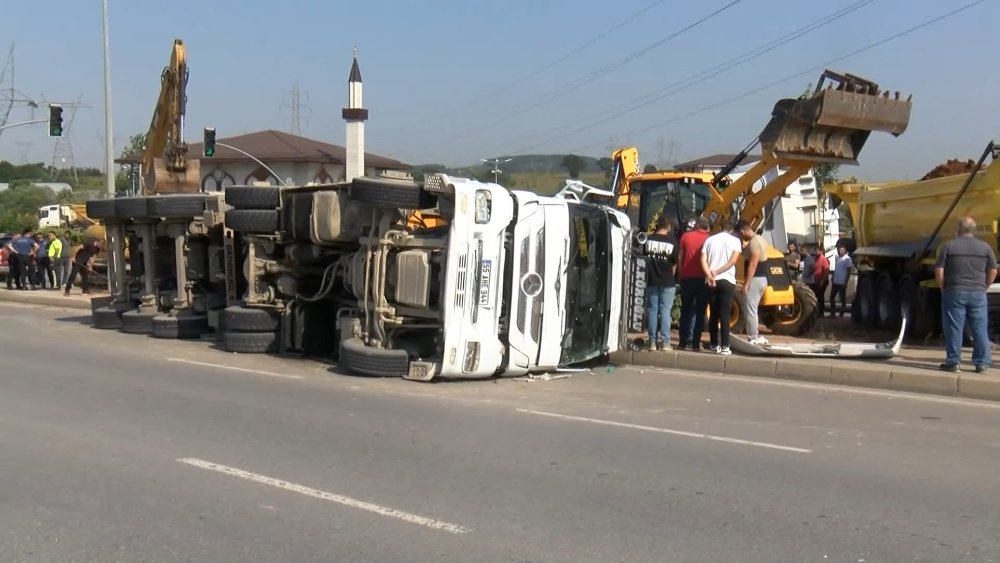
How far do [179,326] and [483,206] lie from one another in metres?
6.04

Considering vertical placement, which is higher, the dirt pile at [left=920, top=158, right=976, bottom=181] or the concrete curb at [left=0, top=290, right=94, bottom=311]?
the dirt pile at [left=920, top=158, right=976, bottom=181]

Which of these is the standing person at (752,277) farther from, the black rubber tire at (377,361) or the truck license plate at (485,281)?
the black rubber tire at (377,361)

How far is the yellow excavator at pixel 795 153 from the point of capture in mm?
12898

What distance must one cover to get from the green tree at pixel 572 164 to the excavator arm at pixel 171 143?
757cm

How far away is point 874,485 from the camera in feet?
20.8

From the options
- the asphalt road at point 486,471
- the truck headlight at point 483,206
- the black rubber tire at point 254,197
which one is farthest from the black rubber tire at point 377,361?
the black rubber tire at point 254,197

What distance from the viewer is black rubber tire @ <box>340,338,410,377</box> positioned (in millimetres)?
10359

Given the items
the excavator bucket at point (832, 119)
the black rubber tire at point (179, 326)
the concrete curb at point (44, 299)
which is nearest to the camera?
the excavator bucket at point (832, 119)

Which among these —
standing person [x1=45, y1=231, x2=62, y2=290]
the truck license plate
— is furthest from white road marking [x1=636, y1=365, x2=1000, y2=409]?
standing person [x1=45, y1=231, x2=62, y2=290]

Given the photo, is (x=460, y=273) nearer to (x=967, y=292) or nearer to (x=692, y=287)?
(x=692, y=287)

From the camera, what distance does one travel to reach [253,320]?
12.3 m

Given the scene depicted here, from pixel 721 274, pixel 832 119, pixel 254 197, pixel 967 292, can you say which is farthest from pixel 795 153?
pixel 254 197

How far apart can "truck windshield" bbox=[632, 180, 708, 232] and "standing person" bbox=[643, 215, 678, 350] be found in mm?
3031

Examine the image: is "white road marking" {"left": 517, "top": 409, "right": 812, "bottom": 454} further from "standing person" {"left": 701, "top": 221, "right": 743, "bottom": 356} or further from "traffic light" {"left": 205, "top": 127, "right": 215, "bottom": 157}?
"traffic light" {"left": 205, "top": 127, "right": 215, "bottom": 157}
